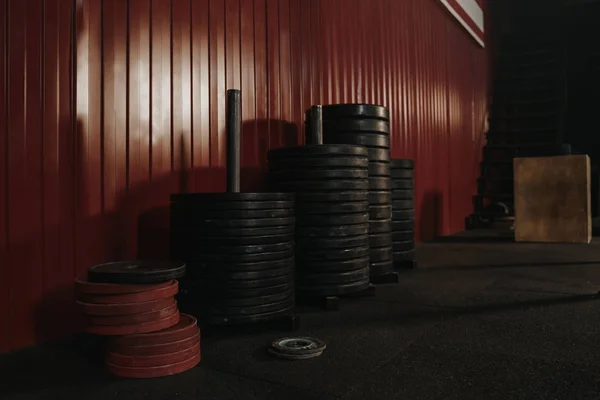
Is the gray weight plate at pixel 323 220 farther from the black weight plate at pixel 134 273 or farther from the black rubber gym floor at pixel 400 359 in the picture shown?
the black weight plate at pixel 134 273

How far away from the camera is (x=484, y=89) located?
26.8 ft

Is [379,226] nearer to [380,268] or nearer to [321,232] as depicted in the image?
[380,268]

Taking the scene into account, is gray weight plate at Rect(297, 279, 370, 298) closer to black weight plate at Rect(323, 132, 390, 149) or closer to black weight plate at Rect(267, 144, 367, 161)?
black weight plate at Rect(267, 144, 367, 161)

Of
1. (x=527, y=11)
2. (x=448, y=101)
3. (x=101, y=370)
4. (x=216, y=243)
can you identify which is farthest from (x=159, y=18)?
(x=527, y=11)

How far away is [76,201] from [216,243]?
0.62m

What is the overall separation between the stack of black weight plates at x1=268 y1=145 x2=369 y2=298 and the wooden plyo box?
3.32m

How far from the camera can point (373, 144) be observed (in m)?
3.23

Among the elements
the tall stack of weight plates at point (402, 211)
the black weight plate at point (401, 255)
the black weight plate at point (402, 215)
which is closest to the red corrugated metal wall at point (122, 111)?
the tall stack of weight plates at point (402, 211)

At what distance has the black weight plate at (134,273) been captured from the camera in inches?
71.3

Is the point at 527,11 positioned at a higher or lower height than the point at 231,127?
higher

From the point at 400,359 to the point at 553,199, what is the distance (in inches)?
162

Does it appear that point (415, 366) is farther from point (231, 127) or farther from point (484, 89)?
point (484, 89)

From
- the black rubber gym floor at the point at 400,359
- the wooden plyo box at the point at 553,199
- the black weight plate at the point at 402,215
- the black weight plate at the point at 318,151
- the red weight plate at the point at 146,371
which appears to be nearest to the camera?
the black rubber gym floor at the point at 400,359

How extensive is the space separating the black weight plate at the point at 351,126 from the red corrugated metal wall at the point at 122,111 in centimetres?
38
